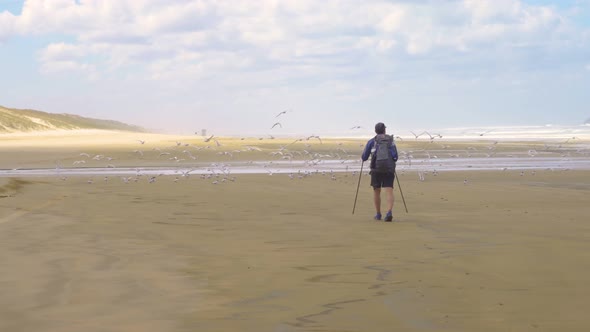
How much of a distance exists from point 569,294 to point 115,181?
2040 centimetres

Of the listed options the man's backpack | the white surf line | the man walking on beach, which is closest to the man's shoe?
the man walking on beach

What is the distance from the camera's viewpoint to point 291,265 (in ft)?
34.6

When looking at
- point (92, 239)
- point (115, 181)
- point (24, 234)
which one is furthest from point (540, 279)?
point (115, 181)

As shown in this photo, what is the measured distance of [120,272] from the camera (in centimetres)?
1001

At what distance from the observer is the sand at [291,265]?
302 inches

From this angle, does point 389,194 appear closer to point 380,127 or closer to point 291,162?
point 380,127

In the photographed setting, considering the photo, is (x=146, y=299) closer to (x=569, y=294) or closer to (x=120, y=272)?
(x=120, y=272)

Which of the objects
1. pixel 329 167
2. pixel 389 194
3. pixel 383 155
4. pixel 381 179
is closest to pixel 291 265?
pixel 389 194

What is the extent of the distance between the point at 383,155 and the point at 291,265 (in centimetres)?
556

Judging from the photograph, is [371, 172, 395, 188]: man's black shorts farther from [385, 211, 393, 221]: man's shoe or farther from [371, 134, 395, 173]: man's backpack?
[385, 211, 393, 221]: man's shoe

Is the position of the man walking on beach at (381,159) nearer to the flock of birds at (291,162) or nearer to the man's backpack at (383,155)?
the man's backpack at (383,155)

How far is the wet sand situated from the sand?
0.07 ft

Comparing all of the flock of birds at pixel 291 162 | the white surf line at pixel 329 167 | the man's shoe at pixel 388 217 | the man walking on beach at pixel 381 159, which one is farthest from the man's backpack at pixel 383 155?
the white surf line at pixel 329 167

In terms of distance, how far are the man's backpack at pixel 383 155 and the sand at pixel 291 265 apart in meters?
0.95
